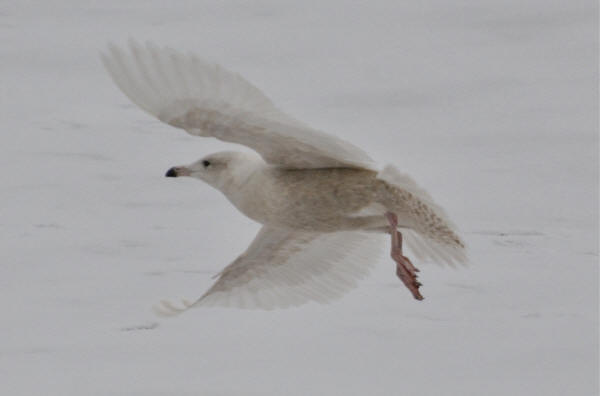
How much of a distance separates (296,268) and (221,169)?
2.15 ft

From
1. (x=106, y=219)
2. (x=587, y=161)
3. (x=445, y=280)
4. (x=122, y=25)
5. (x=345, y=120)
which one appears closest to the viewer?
(x=445, y=280)

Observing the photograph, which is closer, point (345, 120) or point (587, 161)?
point (587, 161)

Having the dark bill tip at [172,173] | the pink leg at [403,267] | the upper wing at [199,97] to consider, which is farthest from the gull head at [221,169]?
the pink leg at [403,267]

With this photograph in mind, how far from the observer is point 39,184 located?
25.7 ft

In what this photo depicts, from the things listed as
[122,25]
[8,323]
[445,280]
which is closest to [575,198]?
[445,280]

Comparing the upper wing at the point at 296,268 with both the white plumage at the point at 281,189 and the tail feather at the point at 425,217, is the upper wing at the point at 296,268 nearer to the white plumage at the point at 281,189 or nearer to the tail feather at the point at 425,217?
the white plumage at the point at 281,189

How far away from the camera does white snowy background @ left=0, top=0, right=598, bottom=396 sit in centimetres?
597

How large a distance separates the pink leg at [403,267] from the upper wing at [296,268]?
0.48m

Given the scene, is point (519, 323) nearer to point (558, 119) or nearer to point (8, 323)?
Result: point (8, 323)

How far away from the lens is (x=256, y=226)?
24.1 ft

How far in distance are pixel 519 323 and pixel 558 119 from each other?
2.88 m

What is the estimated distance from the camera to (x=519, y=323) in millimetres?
6316

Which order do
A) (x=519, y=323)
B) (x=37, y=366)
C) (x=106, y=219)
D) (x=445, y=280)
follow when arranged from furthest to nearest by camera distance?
(x=106, y=219), (x=445, y=280), (x=519, y=323), (x=37, y=366)

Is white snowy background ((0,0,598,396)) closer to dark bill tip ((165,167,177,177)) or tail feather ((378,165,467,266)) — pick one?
tail feather ((378,165,467,266))
